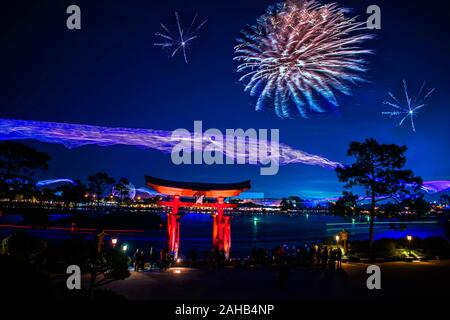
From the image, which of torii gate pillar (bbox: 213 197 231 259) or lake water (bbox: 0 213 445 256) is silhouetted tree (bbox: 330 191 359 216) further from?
torii gate pillar (bbox: 213 197 231 259)

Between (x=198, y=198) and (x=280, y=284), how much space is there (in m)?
11.9

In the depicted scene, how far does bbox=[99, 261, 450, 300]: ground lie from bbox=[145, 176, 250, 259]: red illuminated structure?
4.62 metres

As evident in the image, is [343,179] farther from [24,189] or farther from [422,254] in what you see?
[24,189]

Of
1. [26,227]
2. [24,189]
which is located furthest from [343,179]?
[26,227]

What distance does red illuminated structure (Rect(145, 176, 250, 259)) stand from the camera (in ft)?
76.3

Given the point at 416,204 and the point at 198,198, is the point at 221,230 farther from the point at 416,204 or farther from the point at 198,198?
the point at 416,204

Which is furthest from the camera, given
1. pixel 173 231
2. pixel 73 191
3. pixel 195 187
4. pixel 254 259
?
pixel 73 191

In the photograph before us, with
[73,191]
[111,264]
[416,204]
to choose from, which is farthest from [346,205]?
[73,191]

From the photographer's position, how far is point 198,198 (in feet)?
81.7

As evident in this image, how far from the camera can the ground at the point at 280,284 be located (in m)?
12.7

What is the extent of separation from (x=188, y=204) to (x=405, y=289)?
1560 cm

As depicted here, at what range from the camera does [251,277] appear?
657 inches

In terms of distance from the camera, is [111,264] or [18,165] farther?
[18,165]
